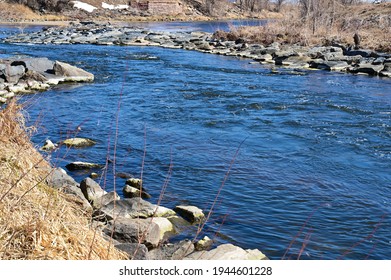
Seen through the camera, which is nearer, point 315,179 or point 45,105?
point 315,179

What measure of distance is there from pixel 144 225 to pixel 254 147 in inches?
165

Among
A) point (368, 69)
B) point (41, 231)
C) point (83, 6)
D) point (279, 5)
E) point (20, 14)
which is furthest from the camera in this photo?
point (279, 5)

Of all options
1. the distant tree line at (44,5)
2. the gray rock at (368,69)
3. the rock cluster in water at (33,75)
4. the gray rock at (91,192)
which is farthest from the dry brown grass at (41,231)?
the distant tree line at (44,5)

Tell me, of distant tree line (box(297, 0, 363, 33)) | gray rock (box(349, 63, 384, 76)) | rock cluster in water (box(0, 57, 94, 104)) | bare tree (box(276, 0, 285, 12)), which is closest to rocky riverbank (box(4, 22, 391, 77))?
gray rock (box(349, 63, 384, 76))

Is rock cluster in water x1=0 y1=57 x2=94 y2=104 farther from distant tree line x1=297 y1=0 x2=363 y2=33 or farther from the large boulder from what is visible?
distant tree line x1=297 y1=0 x2=363 y2=33

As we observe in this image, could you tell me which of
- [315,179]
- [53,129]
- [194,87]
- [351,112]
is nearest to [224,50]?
[194,87]

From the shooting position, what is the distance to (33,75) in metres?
14.2

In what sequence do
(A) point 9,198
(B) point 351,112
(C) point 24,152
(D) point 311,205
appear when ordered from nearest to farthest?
1. (A) point 9,198
2. (C) point 24,152
3. (D) point 311,205
4. (B) point 351,112

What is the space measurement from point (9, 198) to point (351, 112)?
29.8 feet

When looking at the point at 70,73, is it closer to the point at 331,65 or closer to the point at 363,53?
the point at 331,65

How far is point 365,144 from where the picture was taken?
892cm

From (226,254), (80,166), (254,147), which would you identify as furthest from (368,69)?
(226,254)

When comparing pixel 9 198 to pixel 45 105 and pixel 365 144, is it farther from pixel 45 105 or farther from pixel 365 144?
pixel 45 105
